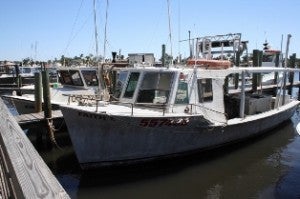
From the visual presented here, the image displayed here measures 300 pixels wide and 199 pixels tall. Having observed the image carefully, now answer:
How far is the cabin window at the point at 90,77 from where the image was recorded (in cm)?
1628

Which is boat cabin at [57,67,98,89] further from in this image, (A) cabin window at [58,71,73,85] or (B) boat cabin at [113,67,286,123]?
(B) boat cabin at [113,67,286,123]

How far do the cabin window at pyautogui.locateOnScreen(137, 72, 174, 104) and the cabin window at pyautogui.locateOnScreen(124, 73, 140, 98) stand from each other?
348 mm

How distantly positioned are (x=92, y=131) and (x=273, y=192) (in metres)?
5.00

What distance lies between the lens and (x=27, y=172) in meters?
1.60

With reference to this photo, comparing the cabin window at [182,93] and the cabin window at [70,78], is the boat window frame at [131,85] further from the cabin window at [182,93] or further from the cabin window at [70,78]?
the cabin window at [70,78]

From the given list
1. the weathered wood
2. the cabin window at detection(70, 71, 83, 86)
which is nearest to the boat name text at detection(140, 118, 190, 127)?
the cabin window at detection(70, 71, 83, 86)

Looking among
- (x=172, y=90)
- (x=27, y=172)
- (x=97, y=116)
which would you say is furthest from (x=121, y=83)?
(x=27, y=172)

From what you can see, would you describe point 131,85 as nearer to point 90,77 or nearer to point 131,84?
point 131,84

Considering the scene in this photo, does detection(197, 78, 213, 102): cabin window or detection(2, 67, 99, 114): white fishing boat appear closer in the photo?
detection(197, 78, 213, 102): cabin window

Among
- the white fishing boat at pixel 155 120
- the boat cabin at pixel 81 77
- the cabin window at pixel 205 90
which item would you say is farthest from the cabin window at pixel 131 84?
the boat cabin at pixel 81 77

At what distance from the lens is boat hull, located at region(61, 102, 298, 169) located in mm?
9773

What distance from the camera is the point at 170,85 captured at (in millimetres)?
11289

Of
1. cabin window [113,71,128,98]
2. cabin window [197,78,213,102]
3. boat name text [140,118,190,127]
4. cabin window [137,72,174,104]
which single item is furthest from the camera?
cabin window [113,71,128,98]

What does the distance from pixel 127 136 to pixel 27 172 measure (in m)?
8.36
